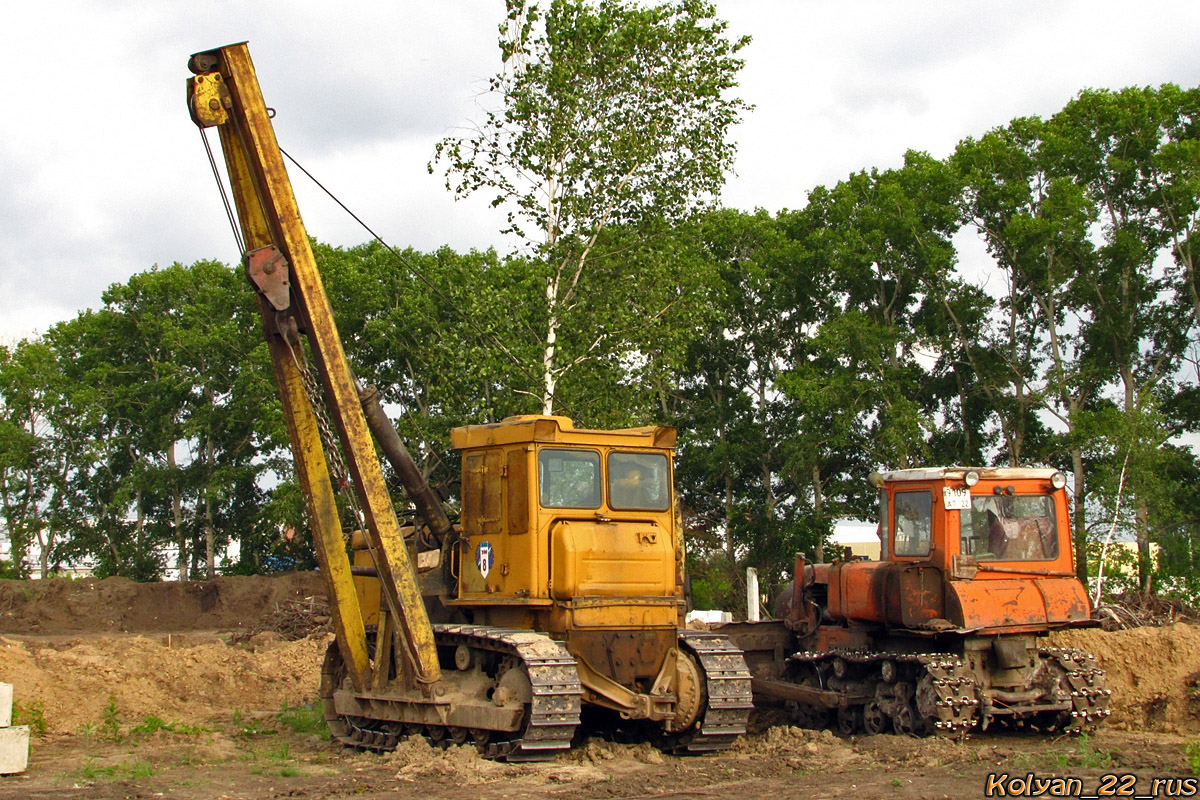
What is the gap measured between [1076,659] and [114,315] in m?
40.3

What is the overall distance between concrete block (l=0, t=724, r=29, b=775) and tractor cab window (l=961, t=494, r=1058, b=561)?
917 centimetres

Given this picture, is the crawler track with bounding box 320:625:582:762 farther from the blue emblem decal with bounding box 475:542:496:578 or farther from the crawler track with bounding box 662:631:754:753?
the crawler track with bounding box 662:631:754:753

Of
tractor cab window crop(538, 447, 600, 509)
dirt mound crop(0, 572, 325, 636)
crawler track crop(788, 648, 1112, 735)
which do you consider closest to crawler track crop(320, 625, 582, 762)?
tractor cab window crop(538, 447, 600, 509)

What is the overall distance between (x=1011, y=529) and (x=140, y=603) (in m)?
28.2

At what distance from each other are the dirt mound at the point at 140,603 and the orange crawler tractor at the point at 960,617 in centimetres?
2182

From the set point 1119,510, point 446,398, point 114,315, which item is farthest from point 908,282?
point 114,315

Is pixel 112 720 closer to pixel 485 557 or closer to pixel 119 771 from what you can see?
pixel 119 771

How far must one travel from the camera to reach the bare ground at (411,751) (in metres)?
9.41

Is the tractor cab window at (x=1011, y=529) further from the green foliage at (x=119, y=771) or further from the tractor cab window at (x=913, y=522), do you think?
the green foliage at (x=119, y=771)

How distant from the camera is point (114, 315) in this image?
44938 millimetres

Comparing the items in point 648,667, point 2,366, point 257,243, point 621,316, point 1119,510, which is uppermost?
point 2,366

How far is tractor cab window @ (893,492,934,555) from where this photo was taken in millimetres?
12742

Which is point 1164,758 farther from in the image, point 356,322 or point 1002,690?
point 356,322

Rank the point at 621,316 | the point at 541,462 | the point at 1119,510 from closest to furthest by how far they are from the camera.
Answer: the point at 541,462, the point at 621,316, the point at 1119,510
